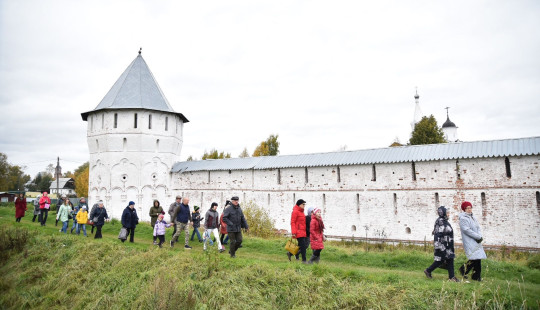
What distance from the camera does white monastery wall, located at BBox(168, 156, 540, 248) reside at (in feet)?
42.1

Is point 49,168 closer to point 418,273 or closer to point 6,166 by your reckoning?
point 6,166

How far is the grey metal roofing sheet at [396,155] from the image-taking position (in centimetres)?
1332

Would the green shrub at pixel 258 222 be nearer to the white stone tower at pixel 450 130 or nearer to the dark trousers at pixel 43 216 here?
the dark trousers at pixel 43 216

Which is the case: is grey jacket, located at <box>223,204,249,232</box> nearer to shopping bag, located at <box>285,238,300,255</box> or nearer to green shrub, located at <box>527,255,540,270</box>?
shopping bag, located at <box>285,238,300,255</box>

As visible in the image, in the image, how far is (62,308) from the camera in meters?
7.61

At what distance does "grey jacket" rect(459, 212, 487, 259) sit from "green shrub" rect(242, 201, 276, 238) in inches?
407

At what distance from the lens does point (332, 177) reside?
1691 cm

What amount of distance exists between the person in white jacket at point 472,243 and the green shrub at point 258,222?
1029 centimetres

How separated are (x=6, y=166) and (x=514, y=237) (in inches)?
1888

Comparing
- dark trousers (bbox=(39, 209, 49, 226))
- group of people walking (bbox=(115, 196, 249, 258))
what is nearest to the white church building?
dark trousers (bbox=(39, 209, 49, 226))

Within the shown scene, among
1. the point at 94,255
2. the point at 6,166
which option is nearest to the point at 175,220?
the point at 94,255

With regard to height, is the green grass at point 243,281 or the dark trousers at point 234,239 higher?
the dark trousers at point 234,239

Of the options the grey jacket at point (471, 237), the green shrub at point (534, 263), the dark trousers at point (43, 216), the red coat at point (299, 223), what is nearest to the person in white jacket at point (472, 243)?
the grey jacket at point (471, 237)

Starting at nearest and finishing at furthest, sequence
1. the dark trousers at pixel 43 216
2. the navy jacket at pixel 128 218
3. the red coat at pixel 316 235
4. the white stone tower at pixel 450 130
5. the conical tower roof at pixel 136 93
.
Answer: the red coat at pixel 316 235, the navy jacket at pixel 128 218, the dark trousers at pixel 43 216, the conical tower roof at pixel 136 93, the white stone tower at pixel 450 130
